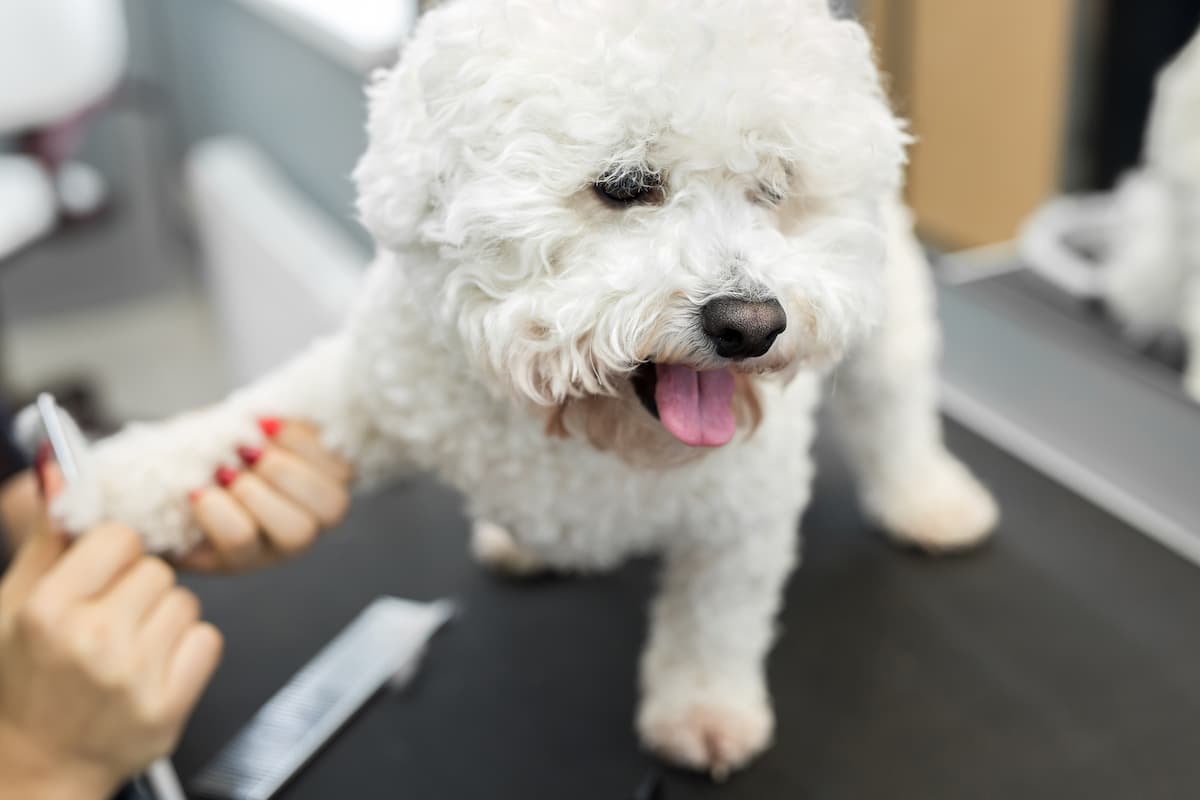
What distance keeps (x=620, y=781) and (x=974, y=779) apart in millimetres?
234

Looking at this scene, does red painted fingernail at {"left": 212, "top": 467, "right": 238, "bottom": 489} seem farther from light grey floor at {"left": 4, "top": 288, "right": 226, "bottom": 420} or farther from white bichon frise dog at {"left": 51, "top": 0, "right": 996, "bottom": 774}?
light grey floor at {"left": 4, "top": 288, "right": 226, "bottom": 420}

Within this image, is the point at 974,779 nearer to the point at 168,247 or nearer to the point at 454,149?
the point at 454,149

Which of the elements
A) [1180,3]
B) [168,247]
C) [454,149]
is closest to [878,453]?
[1180,3]

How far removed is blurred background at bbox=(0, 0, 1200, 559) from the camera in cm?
89

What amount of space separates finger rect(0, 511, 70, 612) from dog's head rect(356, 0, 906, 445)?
0.27 metres

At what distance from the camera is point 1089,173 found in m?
0.97

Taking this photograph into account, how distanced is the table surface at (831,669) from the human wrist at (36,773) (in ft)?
0.54

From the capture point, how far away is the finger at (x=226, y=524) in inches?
25.9

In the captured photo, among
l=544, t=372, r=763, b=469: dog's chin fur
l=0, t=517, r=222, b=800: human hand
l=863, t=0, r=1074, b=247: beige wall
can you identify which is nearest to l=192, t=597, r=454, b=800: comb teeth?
l=0, t=517, r=222, b=800: human hand

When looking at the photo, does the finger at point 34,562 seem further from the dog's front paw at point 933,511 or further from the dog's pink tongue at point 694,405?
the dog's front paw at point 933,511

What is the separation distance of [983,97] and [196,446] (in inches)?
28.7

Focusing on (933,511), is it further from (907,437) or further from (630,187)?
(630,187)

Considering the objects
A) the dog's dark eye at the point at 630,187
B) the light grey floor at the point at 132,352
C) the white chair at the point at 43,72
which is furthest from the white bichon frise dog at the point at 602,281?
the light grey floor at the point at 132,352

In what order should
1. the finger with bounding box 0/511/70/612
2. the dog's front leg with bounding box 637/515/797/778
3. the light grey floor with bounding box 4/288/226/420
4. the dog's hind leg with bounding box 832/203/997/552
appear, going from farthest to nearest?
the light grey floor with bounding box 4/288/226/420, the dog's hind leg with bounding box 832/203/997/552, the dog's front leg with bounding box 637/515/797/778, the finger with bounding box 0/511/70/612
